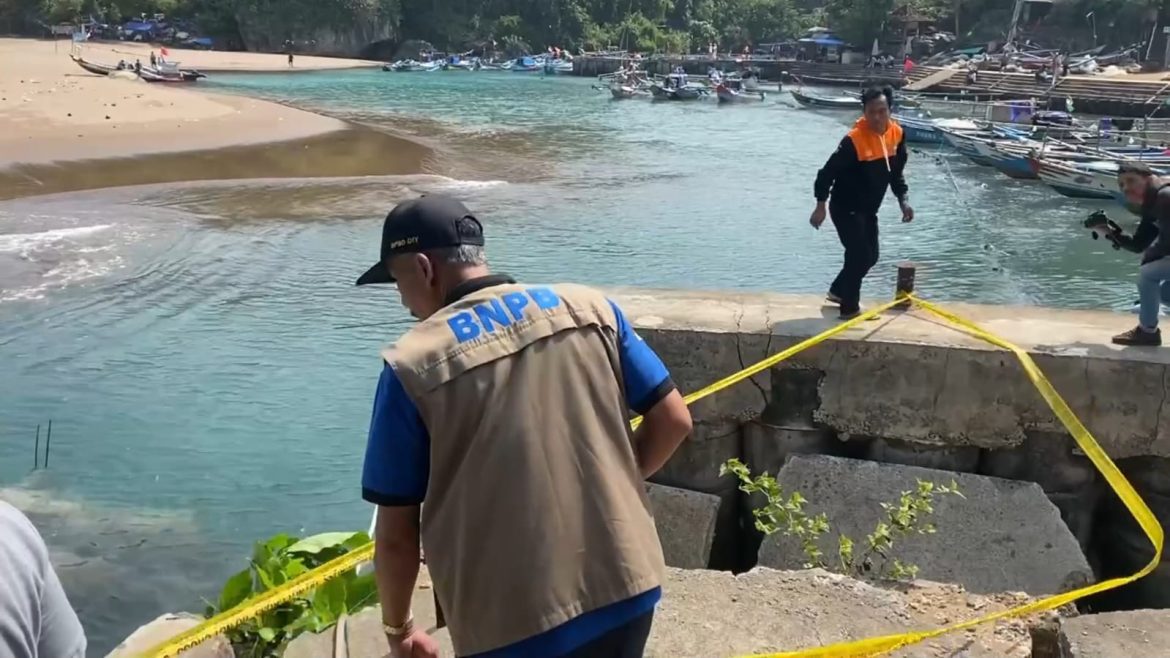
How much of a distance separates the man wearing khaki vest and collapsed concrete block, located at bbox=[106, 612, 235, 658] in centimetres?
189

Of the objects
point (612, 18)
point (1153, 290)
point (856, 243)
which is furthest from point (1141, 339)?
point (612, 18)

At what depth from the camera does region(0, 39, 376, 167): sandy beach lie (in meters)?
25.2

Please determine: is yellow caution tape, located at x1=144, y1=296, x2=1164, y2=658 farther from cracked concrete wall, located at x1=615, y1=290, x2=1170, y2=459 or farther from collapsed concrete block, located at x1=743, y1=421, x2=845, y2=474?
collapsed concrete block, located at x1=743, y1=421, x2=845, y2=474

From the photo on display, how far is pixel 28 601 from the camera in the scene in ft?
5.63

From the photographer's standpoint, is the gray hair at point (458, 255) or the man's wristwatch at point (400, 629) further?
the man's wristwatch at point (400, 629)

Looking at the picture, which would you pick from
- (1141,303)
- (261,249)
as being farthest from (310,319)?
(1141,303)

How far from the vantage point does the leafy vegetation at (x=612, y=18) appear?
6900 centimetres

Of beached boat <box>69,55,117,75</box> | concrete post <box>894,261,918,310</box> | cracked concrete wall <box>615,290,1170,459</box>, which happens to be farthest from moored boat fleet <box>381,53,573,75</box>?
cracked concrete wall <box>615,290,1170,459</box>

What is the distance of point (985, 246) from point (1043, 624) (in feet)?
54.2

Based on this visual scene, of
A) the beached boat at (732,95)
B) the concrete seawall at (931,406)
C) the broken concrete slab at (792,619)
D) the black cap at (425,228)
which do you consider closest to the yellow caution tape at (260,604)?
the broken concrete slab at (792,619)

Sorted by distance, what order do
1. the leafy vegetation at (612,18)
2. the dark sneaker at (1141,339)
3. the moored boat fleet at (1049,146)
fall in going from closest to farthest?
the dark sneaker at (1141,339), the moored boat fleet at (1049,146), the leafy vegetation at (612,18)

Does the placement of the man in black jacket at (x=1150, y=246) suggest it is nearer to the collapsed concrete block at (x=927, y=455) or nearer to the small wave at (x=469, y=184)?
the collapsed concrete block at (x=927, y=455)

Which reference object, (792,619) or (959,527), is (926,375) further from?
(792,619)

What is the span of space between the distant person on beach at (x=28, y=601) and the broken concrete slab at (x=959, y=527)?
12.9 ft
